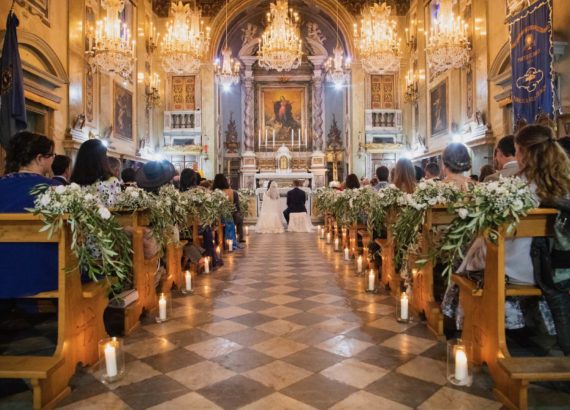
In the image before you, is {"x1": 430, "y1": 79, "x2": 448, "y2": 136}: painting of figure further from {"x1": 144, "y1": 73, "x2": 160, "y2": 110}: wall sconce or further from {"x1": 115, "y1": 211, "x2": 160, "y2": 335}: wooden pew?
{"x1": 115, "y1": 211, "x2": 160, "y2": 335}: wooden pew

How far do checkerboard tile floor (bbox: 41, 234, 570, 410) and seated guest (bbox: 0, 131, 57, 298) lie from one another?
2.34 ft

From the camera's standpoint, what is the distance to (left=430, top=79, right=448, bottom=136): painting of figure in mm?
13722

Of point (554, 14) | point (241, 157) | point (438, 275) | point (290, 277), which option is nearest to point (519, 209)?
point (438, 275)

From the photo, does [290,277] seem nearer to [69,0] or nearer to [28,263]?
[28,263]

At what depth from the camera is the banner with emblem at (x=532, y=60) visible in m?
7.73

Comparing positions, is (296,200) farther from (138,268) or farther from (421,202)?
(421,202)

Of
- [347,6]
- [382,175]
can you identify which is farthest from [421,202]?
[347,6]

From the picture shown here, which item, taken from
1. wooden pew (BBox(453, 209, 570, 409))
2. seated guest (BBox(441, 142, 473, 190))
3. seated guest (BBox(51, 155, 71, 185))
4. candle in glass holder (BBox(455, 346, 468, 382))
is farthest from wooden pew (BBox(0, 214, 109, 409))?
seated guest (BBox(441, 142, 473, 190))

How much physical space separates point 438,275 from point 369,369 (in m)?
1.62

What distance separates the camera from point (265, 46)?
1216 cm

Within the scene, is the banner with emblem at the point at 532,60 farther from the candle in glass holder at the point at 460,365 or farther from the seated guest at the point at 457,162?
the candle in glass holder at the point at 460,365

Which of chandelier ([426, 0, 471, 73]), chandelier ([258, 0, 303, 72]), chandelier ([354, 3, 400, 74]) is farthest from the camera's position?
chandelier ([258, 0, 303, 72])

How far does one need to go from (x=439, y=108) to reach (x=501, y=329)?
12.5m

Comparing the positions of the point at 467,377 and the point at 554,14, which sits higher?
the point at 554,14
